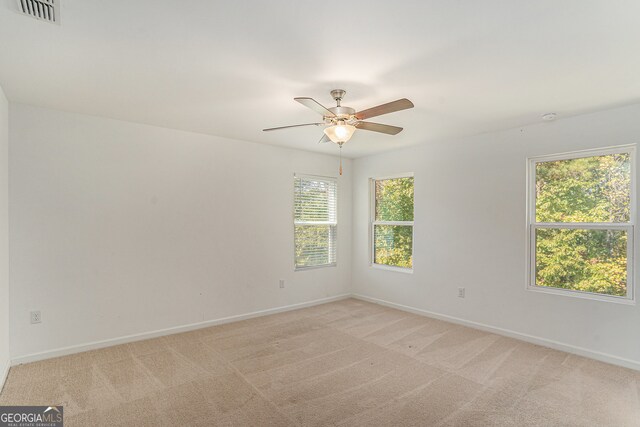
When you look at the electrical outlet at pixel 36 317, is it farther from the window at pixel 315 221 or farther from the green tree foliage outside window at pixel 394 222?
the green tree foliage outside window at pixel 394 222

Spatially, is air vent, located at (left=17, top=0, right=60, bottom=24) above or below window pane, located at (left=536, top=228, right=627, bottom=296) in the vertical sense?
above

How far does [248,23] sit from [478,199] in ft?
11.3

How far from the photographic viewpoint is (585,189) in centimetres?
339

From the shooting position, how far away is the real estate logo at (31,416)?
2.22m

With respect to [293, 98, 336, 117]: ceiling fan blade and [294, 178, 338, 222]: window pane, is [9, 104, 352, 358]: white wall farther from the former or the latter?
[293, 98, 336, 117]: ceiling fan blade

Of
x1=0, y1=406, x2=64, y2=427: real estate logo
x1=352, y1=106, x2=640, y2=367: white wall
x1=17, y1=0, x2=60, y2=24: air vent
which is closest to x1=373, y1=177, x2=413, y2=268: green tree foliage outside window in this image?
x1=352, y1=106, x2=640, y2=367: white wall

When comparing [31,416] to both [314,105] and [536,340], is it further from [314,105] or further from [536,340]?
[536,340]

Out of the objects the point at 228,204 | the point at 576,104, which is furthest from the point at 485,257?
the point at 228,204

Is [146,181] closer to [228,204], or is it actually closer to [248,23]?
[228,204]

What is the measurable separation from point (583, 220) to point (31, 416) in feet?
16.5

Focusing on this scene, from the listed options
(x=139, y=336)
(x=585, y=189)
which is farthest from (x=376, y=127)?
(x=139, y=336)

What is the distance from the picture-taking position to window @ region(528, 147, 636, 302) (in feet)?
10.3

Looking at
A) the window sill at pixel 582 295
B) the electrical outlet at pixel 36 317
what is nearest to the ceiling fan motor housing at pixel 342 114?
the window sill at pixel 582 295

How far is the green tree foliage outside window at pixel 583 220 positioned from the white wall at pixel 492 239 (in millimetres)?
167
